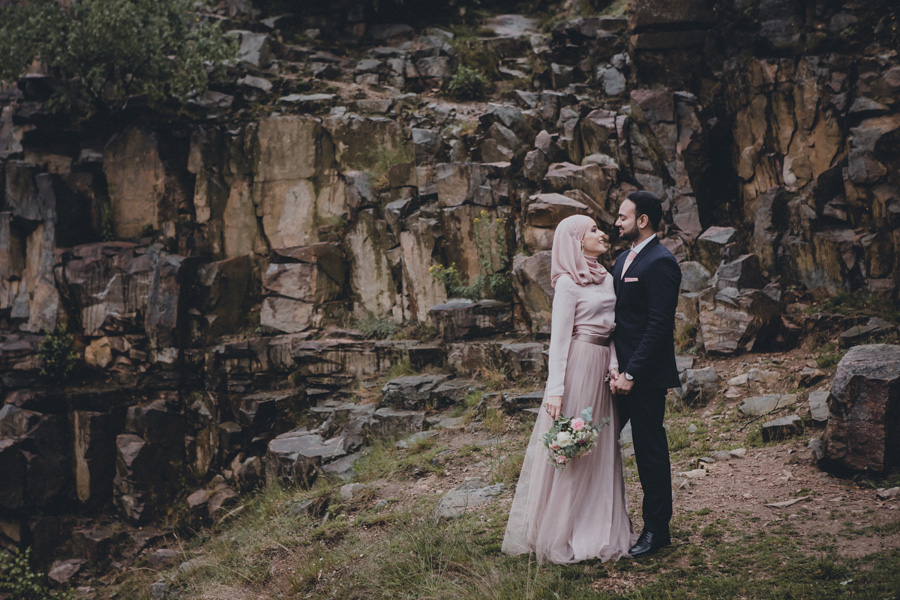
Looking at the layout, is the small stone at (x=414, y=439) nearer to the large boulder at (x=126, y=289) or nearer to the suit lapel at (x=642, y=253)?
the suit lapel at (x=642, y=253)

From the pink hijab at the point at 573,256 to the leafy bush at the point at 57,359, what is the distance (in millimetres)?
12418

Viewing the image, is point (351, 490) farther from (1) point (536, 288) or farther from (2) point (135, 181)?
(2) point (135, 181)

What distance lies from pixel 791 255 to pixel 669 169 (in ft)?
8.80

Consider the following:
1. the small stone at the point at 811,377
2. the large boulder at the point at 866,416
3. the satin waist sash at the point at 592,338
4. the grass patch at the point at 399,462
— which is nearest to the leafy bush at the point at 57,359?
the grass patch at the point at 399,462

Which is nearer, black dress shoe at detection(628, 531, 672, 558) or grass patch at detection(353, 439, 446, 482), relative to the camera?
black dress shoe at detection(628, 531, 672, 558)

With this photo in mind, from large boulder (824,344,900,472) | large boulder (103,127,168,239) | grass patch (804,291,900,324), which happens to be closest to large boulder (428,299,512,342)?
grass patch (804,291,900,324)

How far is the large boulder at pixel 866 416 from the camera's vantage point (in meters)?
5.32

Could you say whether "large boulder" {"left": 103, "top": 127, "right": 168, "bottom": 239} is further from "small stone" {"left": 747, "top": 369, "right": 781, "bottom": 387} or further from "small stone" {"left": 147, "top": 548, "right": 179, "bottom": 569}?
"small stone" {"left": 747, "top": 369, "right": 781, "bottom": 387}

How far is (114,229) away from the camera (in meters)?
15.1

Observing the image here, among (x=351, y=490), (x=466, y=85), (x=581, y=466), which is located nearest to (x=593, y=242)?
(x=581, y=466)

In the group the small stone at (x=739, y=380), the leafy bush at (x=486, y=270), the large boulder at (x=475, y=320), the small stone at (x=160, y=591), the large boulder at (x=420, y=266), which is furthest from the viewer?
the large boulder at (x=420, y=266)

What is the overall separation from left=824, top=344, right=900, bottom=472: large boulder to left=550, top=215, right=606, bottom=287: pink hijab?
8.11 ft

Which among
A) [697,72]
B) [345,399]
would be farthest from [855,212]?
[345,399]

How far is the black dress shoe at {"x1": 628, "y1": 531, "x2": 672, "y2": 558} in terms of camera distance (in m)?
4.45
